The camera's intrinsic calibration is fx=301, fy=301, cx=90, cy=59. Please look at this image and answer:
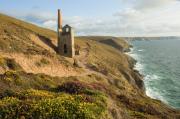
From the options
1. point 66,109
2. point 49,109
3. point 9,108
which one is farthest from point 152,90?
point 9,108

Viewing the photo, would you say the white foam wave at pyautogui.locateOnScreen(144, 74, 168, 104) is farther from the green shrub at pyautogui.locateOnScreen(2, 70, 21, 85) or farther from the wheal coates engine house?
the green shrub at pyautogui.locateOnScreen(2, 70, 21, 85)

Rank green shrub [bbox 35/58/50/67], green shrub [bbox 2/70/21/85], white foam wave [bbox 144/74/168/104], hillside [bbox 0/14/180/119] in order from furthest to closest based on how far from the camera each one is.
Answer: white foam wave [bbox 144/74/168/104], green shrub [bbox 35/58/50/67], green shrub [bbox 2/70/21/85], hillside [bbox 0/14/180/119]

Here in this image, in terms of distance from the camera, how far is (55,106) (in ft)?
61.8

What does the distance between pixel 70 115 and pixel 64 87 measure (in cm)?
853

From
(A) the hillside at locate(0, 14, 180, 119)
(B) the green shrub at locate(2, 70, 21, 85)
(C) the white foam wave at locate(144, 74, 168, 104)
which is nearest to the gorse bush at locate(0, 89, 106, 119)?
(A) the hillside at locate(0, 14, 180, 119)

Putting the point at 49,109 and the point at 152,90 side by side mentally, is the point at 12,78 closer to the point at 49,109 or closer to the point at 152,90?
the point at 49,109

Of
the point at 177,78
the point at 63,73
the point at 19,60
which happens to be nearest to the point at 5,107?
the point at 19,60

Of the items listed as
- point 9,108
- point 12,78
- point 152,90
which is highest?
point 12,78

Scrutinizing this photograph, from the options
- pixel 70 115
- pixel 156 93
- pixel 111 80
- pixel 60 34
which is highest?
pixel 60 34

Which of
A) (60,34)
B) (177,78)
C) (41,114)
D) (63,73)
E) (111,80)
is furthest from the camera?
(177,78)

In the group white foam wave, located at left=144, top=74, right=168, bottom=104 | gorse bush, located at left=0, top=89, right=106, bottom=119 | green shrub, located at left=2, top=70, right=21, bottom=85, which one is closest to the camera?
gorse bush, located at left=0, top=89, right=106, bottom=119

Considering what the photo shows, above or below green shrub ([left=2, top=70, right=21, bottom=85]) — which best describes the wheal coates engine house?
above

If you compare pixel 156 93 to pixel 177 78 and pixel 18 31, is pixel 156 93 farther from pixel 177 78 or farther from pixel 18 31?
pixel 18 31

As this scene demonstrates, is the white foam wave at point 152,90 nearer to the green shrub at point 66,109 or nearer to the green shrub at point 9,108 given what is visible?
the green shrub at point 66,109
